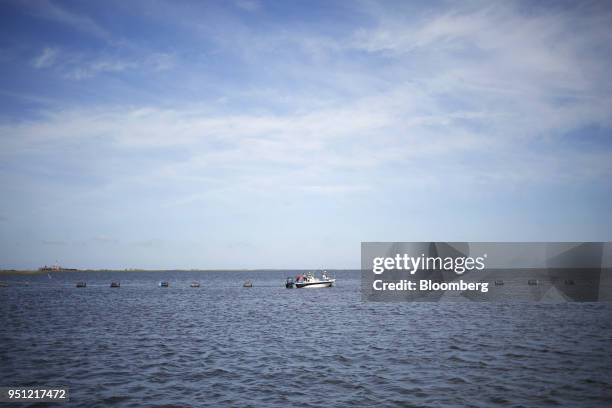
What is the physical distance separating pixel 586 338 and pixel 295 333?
23572mm

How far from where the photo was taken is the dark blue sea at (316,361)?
19.4 m

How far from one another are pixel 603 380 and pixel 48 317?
54.4 meters

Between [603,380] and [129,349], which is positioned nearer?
[603,380]

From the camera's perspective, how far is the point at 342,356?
27.6 m

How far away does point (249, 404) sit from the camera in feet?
60.3

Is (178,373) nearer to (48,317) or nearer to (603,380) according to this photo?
(603,380)

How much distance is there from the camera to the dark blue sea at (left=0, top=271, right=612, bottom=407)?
63.6 ft

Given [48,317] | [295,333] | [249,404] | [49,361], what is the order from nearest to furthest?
[249,404] → [49,361] → [295,333] → [48,317]

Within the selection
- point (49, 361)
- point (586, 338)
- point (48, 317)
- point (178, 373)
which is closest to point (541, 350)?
point (586, 338)

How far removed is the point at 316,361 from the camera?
26.3m

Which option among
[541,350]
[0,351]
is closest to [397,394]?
[541,350]

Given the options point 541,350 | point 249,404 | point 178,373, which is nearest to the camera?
point 249,404

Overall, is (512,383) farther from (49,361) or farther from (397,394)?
(49,361)

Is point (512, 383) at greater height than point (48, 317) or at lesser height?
greater
